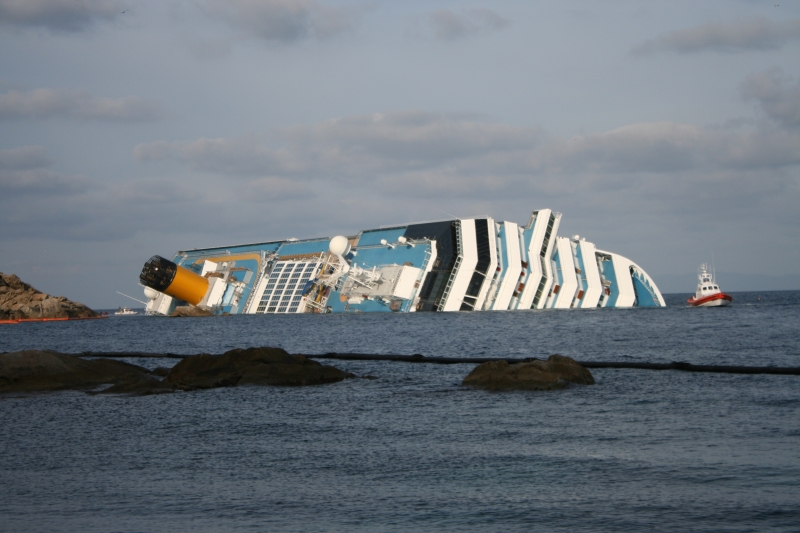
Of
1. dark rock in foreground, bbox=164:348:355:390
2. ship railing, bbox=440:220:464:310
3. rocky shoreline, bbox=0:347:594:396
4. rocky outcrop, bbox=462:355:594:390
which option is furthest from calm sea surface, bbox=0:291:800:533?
ship railing, bbox=440:220:464:310

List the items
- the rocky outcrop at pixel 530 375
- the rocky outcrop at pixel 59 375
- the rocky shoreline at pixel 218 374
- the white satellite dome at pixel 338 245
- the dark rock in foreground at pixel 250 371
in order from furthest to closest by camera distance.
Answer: the white satellite dome at pixel 338 245 → the dark rock in foreground at pixel 250 371 → the rocky outcrop at pixel 59 375 → the rocky shoreline at pixel 218 374 → the rocky outcrop at pixel 530 375

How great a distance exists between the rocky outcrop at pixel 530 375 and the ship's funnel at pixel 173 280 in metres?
63.4

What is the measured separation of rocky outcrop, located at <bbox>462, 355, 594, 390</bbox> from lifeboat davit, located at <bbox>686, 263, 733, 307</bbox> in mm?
64878

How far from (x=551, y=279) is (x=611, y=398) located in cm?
5355

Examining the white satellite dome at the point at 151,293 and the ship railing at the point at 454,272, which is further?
the white satellite dome at the point at 151,293

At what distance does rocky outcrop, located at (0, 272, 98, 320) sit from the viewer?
317 ft

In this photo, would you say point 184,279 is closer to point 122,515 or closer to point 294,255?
point 294,255

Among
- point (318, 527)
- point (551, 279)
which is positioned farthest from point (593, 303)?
point (318, 527)

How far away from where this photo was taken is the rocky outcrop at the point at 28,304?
96562 millimetres

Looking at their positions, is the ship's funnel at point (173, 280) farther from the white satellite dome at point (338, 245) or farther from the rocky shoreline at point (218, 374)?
the rocky shoreline at point (218, 374)

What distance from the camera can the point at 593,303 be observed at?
74000mm

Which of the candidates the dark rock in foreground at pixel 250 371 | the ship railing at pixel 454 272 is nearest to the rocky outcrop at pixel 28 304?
the ship railing at pixel 454 272

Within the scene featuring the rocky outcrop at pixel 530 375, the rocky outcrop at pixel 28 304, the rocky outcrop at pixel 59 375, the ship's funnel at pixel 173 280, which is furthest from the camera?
the rocky outcrop at pixel 28 304

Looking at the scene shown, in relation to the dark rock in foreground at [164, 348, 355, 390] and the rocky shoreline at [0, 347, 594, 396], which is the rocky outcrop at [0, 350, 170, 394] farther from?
the dark rock in foreground at [164, 348, 355, 390]
